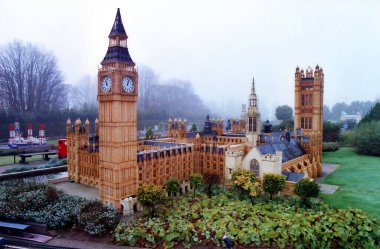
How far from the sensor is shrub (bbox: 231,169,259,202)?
33656mm

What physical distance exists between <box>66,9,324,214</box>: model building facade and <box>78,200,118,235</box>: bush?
3724 millimetres

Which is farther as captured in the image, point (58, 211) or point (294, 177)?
point (294, 177)

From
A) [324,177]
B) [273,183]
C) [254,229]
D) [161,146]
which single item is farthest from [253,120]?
[254,229]

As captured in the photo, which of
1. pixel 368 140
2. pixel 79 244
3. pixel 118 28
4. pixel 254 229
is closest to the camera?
pixel 79 244

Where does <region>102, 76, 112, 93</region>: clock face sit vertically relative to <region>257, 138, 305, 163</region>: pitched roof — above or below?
above

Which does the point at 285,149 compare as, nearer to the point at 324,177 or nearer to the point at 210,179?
the point at 324,177

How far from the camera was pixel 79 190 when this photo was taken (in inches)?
1608

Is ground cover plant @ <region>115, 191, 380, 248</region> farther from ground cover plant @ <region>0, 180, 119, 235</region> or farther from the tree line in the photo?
the tree line

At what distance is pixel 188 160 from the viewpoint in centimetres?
A: 4356

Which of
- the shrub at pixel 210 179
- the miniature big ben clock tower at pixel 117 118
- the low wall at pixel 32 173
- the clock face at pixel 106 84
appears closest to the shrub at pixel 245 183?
the shrub at pixel 210 179

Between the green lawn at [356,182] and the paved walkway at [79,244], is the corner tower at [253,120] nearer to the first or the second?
the green lawn at [356,182]

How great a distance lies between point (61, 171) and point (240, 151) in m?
31.4

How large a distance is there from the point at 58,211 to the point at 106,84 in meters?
13.6

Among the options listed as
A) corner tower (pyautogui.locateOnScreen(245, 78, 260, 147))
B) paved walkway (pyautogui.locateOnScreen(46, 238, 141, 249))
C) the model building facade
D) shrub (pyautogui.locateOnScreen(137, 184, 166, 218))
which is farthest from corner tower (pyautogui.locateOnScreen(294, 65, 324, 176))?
paved walkway (pyautogui.locateOnScreen(46, 238, 141, 249))
